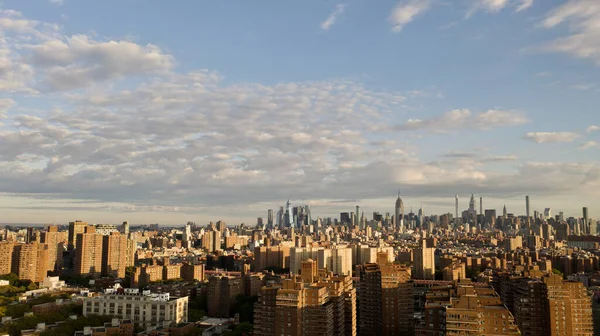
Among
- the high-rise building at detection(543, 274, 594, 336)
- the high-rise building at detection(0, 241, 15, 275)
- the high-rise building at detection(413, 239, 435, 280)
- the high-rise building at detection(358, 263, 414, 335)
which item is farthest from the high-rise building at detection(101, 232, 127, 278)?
the high-rise building at detection(543, 274, 594, 336)

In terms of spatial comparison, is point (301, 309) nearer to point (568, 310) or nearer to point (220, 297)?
point (568, 310)

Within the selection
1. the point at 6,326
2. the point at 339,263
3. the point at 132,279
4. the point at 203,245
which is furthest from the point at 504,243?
the point at 6,326

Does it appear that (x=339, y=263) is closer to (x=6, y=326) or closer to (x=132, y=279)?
(x=132, y=279)

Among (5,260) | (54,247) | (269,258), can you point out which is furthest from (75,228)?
(269,258)

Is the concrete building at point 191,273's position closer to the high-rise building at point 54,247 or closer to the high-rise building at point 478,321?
the high-rise building at point 54,247

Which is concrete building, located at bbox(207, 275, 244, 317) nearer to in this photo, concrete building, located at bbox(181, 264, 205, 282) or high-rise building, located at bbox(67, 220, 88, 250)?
concrete building, located at bbox(181, 264, 205, 282)

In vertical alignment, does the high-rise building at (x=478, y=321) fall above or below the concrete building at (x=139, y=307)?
above

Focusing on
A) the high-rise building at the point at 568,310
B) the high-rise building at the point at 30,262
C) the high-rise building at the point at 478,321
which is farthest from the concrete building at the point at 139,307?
the high-rise building at the point at 30,262
